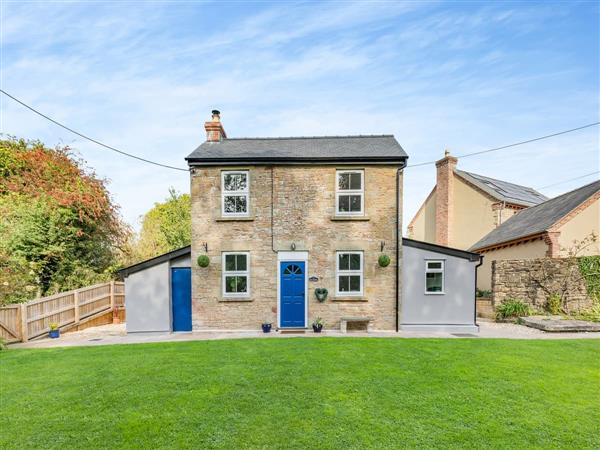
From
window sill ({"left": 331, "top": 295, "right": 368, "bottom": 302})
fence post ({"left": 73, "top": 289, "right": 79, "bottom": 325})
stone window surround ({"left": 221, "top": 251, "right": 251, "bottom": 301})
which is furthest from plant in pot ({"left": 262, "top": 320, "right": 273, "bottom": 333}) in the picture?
fence post ({"left": 73, "top": 289, "right": 79, "bottom": 325})

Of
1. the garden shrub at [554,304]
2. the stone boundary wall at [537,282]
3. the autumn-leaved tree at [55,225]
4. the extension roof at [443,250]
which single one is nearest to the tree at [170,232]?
the autumn-leaved tree at [55,225]

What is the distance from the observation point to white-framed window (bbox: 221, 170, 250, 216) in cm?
1177

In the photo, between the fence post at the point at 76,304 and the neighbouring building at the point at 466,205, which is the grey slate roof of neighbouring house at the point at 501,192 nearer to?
the neighbouring building at the point at 466,205

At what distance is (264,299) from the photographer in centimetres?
1162

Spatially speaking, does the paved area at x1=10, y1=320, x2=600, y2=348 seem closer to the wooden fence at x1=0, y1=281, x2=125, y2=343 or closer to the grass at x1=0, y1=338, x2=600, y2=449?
the wooden fence at x1=0, y1=281, x2=125, y2=343

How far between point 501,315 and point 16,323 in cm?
1954

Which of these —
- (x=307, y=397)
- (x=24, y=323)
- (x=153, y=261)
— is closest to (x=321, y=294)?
(x=307, y=397)

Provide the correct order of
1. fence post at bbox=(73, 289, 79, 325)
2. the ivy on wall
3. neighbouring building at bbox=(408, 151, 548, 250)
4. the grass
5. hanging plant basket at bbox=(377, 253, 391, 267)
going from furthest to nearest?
1. neighbouring building at bbox=(408, 151, 548, 250)
2. fence post at bbox=(73, 289, 79, 325)
3. the ivy on wall
4. hanging plant basket at bbox=(377, 253, 391, 267)
5. the grass

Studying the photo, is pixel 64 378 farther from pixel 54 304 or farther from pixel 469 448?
pixel 469 448

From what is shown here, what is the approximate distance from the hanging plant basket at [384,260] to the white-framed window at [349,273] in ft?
2.37

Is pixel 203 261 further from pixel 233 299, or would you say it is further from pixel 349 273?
pixel 349 273

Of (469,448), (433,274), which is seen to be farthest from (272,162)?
(469,448)

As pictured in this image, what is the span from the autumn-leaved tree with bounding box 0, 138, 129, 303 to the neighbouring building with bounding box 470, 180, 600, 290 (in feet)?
74.9

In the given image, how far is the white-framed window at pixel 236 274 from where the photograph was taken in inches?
460
